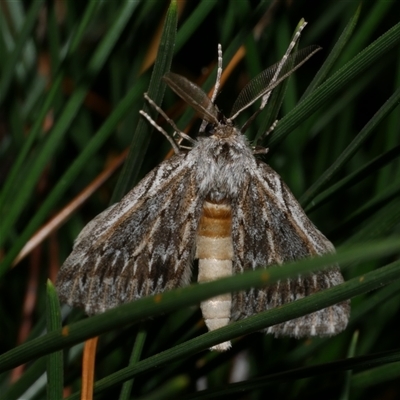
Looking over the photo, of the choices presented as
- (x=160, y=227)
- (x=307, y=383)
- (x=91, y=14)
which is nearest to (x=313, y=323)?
(x=307, y=383)

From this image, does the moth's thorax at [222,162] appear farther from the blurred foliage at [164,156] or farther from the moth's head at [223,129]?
the blurred foliage at [164,156]

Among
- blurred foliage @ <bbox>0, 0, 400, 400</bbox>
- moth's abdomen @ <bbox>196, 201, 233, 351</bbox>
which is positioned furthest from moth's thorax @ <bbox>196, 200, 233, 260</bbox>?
blurred foliage @ <bbox>0, 0, 400, 400</bbox>

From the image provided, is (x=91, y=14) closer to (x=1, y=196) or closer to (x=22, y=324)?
(x=1, y=196)

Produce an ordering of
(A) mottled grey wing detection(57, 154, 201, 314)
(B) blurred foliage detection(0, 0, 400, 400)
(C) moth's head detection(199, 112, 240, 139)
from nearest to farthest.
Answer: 1. (B) blurred foliage detection(0, 0, 400, 400)
2. (A) mottled grey wing detection(57, 154, 201, 314)
3. (C) moth's head detection(199, 112, 240, 139)

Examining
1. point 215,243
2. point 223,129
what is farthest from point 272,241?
point 223,129

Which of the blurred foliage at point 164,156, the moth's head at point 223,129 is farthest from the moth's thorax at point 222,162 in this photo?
the blurred foliage at point 164,156

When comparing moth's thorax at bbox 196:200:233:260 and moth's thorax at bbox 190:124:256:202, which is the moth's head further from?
moth's thorax at bbox 196:200:233:260

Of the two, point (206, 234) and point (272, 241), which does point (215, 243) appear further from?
point (272, 241)
